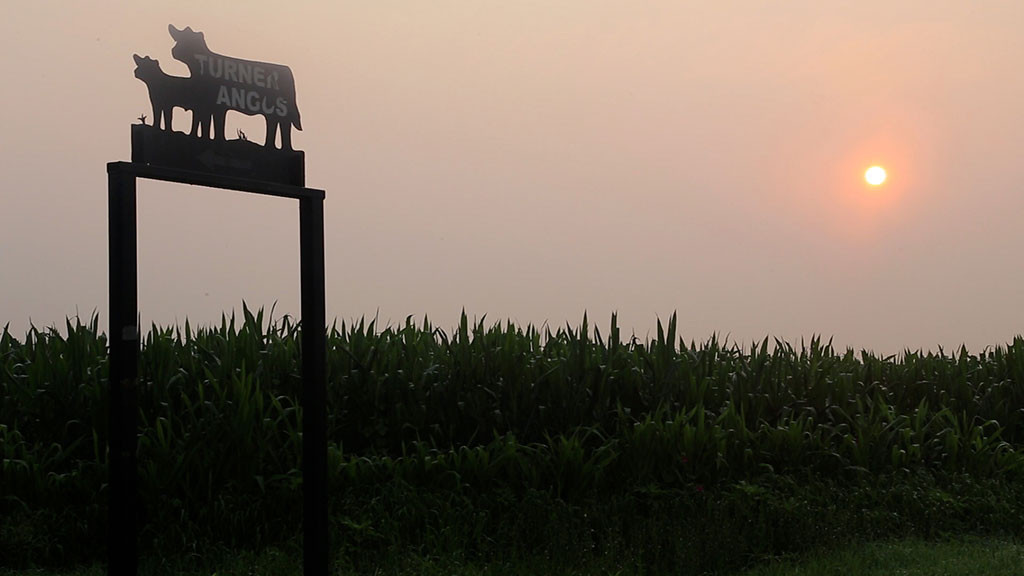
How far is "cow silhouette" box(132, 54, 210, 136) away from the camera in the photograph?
6219 mm

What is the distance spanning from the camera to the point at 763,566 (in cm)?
783

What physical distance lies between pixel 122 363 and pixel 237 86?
185 centimetres

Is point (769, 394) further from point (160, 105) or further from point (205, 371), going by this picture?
point (160, 105)

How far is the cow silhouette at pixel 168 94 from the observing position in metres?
6.22

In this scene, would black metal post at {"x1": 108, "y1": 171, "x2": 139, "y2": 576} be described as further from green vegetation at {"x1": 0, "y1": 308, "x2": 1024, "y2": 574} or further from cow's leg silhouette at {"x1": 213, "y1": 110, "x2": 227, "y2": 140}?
green vegetation at {"x1": 0, "y1": 308, "x2": 1024, "y2": 574}

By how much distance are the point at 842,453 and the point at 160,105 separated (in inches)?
272

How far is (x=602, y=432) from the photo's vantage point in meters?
9.40

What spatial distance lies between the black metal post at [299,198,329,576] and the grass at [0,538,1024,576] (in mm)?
963

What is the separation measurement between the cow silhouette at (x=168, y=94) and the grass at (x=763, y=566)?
10.6ft

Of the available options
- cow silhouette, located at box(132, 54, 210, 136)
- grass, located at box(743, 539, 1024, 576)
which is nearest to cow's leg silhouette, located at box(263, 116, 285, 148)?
cow silhouette, located at box(132, 54, 210, 136)

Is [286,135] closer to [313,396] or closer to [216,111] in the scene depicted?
[216,111]

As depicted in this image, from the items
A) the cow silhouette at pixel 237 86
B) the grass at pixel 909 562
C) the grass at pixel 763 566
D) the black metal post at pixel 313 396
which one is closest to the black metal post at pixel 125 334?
the black metal post at pixel 313 396

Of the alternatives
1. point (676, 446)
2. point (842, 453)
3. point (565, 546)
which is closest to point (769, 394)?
point (842, 453)

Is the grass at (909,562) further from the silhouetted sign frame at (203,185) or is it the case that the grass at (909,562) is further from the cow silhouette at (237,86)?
the cow silhouette at (237,86)
